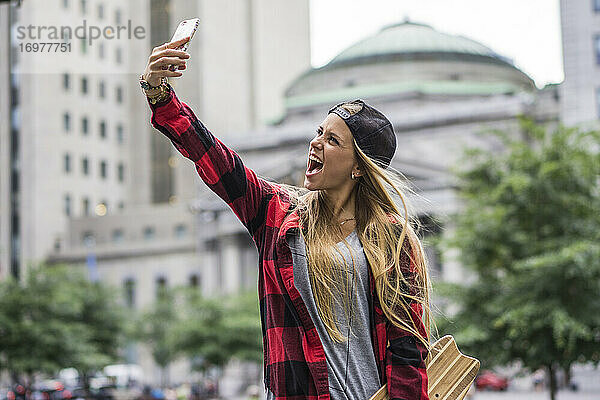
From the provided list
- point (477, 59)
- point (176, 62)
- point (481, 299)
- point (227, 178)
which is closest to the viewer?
point (176, 62)

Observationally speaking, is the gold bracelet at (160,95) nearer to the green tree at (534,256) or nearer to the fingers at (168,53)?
the fingers at (168,53)

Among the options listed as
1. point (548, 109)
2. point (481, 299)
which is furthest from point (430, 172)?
point (481, 299)

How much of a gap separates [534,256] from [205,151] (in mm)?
17425

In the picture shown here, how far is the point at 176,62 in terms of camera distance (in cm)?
262

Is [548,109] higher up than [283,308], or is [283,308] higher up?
[548,109]

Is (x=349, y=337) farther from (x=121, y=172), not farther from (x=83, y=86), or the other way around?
(x=121, y=172)

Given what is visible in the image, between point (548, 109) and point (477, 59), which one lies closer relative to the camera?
point (548, 109)

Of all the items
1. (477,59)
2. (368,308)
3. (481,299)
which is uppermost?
(477,59)

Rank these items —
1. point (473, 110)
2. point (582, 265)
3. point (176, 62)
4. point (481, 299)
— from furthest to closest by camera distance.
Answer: point (473, 110)
point (481, 299)
point (582, 265)
point (176, 62)

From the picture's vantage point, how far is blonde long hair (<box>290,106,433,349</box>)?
271 centimetres

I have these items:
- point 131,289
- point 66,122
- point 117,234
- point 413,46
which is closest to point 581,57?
point 413,46

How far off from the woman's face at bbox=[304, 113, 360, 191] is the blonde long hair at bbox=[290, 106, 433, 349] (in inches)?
1.5

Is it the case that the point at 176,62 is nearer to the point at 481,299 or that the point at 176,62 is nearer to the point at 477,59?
the point at 481,299

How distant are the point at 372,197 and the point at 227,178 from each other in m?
0.45
